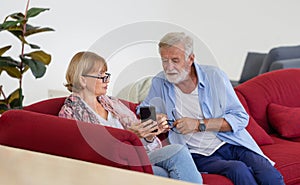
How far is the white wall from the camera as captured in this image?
5086mm

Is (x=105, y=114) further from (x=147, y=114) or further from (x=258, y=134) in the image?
(x=258, y=134)

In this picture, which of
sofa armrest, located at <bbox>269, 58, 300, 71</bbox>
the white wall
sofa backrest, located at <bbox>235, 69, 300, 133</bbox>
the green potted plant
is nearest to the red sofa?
sofa backrest, located at <bbox>235, 69, 300, 133</bbox>

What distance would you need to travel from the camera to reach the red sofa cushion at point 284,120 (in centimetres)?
359

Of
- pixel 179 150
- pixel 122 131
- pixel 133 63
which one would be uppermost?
pixel 133 63

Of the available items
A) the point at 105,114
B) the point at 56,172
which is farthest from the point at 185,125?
the point at 56,172

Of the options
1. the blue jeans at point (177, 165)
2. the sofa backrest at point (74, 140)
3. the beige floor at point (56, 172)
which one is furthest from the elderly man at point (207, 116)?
the beige floor at point (56, 172)

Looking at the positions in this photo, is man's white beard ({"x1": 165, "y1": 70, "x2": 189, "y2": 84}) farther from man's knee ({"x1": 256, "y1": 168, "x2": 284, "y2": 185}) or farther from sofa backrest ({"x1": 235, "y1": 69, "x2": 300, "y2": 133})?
sofa backrest ({"x1": 235, "y1": 69, "x2": 300, "y2": 133})

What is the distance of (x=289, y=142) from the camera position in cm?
349

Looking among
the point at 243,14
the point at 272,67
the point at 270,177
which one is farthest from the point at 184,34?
the point at 243,14

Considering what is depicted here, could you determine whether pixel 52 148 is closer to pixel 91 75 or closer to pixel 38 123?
pixel 38 123

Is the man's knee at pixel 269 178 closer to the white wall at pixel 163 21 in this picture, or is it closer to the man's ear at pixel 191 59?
the man's ear at pixel 191 59

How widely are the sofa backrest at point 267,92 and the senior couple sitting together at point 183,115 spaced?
625mm

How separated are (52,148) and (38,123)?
0.41 feet

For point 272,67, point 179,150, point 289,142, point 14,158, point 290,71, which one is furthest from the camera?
point 272,67
